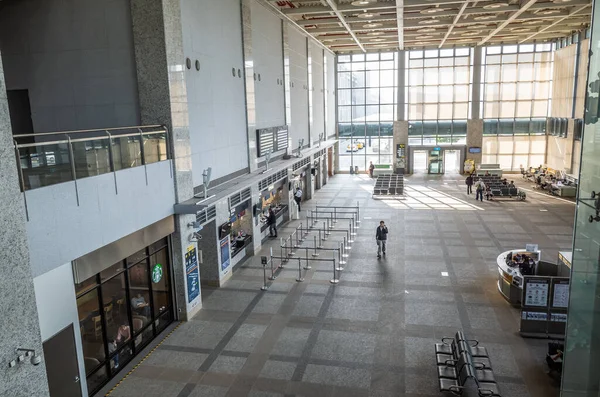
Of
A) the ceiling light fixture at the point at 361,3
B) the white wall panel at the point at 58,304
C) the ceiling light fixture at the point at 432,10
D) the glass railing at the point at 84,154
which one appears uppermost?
the ceiling light fixture at the point at 432,10

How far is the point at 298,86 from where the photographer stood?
25.5 metres

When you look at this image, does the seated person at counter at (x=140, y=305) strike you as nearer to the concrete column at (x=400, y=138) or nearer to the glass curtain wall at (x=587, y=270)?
the glass curtain wall at (x=587, y=270)

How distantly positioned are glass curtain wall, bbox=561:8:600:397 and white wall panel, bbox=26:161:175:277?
24.5ft

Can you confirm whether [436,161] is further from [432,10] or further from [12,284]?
[12,284]

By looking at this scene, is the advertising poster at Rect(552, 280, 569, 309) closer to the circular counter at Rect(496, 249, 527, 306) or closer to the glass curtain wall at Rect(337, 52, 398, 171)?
the circular counter at Rect(496, 249, 527, 306)

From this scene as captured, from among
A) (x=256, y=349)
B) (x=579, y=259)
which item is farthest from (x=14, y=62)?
(x=579, y=259)

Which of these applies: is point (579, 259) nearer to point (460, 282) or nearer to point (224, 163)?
point (460, 282)

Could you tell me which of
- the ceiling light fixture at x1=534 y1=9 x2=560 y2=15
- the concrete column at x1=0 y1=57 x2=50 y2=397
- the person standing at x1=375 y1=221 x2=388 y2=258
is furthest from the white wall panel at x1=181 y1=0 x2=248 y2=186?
the ceiling light fixture at x1=534 y1=9 x2=560 y2=15

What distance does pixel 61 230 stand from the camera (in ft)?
23.8

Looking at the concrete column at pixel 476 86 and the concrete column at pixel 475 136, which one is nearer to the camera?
the concrete column at pixel 476 86

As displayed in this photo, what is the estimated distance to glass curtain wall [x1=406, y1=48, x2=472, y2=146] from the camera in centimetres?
3844

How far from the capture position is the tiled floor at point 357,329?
873 centimetres

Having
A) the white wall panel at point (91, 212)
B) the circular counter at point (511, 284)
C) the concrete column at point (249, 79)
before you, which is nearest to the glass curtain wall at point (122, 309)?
the white wall panel at point (91, 212)

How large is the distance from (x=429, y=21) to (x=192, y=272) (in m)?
21.6
